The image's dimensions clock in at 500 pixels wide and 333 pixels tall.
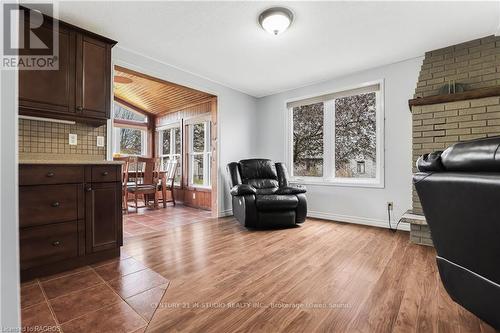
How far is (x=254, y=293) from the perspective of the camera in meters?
1.67

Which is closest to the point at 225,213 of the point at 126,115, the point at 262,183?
the point at 262,183

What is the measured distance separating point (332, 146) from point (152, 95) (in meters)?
4.03

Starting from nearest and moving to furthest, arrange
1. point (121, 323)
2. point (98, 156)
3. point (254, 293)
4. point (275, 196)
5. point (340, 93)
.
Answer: point (121, 323) < point (254, 293) < point (98, 156) < point (275, 196) < point (340, 93)

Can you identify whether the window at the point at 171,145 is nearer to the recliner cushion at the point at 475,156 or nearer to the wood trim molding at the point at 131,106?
the wood trim molding at the point at 131,106

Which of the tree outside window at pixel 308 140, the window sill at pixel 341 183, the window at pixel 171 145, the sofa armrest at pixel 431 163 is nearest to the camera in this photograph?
the sofa armrest at pixel 431 163

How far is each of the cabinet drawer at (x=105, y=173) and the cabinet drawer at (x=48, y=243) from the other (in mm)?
411

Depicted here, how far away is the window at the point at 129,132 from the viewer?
6.27 metres

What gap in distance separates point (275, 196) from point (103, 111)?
2281 millimetres

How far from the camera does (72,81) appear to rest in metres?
2.28

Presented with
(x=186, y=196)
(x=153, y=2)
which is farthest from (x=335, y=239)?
(x=186, y=196)

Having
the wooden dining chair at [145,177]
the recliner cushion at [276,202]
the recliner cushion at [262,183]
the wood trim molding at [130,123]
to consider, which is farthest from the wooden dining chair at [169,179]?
the recliner cushion at [276,202]

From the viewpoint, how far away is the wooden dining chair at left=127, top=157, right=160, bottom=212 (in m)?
4.64

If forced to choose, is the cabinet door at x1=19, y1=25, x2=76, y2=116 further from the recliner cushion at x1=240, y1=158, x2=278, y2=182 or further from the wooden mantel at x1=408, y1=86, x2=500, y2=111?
the wooden mantel at x1=408, y1=86, x2=500, y2=111

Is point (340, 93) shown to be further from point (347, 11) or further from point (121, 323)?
point (121, 323)
